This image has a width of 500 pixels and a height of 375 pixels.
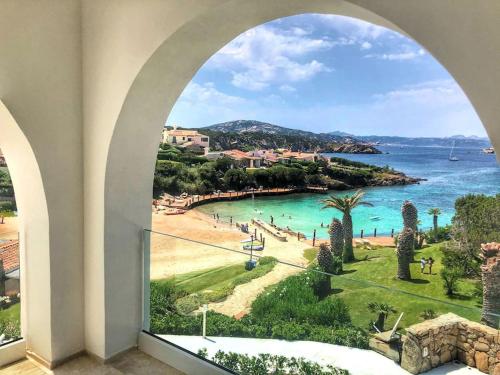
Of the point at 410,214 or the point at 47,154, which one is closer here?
the point at 47,154

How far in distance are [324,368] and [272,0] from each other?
6.70 feet

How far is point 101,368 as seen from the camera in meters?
2.72

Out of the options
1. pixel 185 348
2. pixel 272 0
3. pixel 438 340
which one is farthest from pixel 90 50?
pixel 438 340

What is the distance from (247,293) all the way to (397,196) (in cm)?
1297

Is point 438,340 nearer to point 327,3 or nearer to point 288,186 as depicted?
point 327,3

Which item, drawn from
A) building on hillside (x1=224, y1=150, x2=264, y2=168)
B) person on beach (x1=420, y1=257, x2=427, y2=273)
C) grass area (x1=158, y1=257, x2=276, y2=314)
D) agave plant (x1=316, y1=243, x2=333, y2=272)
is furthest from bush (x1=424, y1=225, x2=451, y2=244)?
grass area (x1=158, y1=257, x2=276, y2=314)

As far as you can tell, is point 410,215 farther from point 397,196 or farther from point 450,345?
point 450,345

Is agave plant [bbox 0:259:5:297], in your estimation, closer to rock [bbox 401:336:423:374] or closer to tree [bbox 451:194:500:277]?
rock [bbox 401:336:423:374]

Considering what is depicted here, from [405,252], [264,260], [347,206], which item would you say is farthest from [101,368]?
[405,252]

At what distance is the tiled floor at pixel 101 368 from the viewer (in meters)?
2.67

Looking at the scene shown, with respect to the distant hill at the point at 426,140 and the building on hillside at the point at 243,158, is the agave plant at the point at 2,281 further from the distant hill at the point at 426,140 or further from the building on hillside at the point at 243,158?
the distant hill at the point at 426,140

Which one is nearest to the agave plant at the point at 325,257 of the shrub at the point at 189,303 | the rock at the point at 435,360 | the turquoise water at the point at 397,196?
the turquoise water at the point at 397,196

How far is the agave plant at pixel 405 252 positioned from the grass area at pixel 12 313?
13.5 m

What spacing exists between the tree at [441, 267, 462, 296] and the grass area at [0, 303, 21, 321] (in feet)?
44.1
